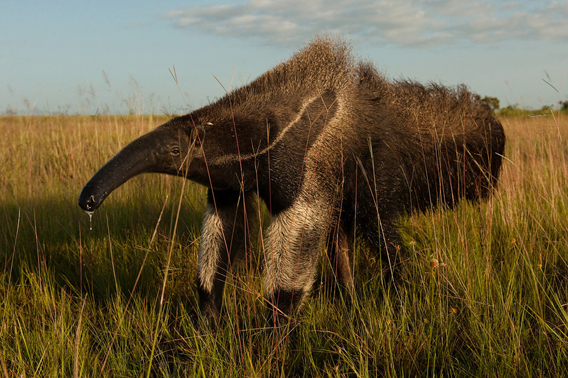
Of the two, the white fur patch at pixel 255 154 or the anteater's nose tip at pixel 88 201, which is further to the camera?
the white fur patch at pixel 255 154

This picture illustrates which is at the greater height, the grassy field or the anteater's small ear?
the anteater's small ear

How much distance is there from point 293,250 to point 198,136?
103 centimetres

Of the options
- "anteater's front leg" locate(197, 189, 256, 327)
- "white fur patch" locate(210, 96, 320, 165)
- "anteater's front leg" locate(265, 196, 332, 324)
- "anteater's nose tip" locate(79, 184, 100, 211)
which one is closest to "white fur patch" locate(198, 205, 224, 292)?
"anteater's front leg" locate(197, 189, 256, 327)

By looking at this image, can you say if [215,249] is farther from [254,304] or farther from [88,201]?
[88,201]

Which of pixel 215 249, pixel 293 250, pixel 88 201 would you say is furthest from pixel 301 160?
pixel 88 201

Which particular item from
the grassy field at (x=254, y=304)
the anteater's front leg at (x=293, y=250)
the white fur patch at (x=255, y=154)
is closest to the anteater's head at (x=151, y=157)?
the white fur patch at (x=255, y=154)

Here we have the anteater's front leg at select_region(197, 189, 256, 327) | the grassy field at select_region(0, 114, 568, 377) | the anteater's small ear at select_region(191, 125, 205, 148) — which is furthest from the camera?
the anteater's front leg at select_region(197, 189, 256, 327)

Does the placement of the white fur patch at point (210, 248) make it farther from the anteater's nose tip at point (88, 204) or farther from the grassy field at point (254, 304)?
the anteater's nose tip at point (88, 204)

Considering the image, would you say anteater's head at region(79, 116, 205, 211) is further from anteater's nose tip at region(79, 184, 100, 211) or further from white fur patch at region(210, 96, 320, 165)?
white fur patch at region(210, 96, 320, 165)

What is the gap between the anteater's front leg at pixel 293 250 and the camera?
10.6 ft

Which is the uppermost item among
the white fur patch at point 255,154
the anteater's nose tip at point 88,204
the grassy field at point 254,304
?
the white fur patch at point 255,154

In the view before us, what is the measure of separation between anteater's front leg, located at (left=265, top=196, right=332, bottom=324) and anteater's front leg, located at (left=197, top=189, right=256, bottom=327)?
0.40 meters

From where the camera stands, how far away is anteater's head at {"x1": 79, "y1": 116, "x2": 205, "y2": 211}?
240 cm

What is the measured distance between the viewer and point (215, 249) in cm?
A: 359
